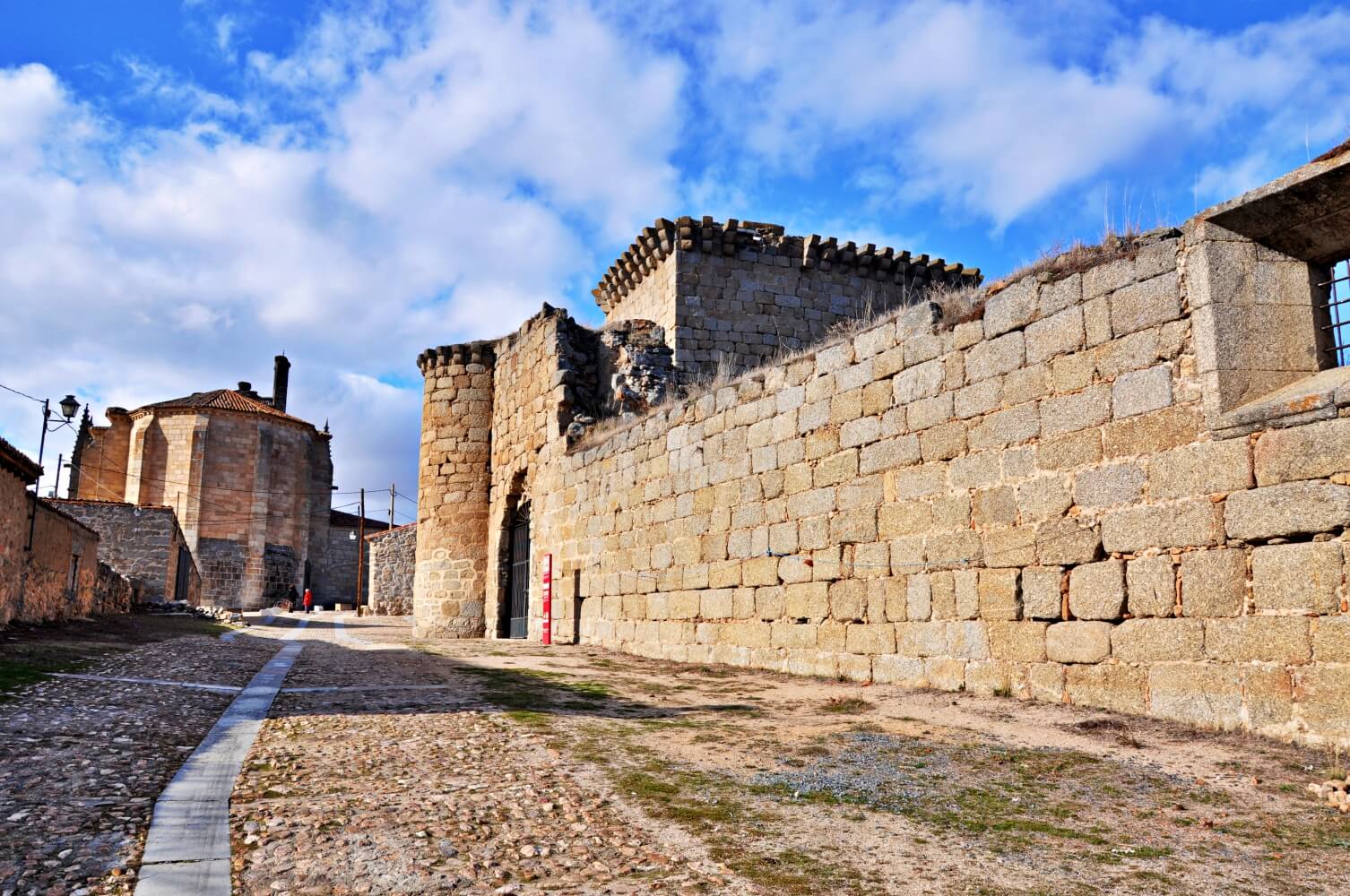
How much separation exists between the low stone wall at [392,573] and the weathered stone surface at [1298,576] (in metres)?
31.1

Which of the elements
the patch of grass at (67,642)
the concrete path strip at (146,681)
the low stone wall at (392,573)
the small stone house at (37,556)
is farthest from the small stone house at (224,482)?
the concrete path strip at (146,681)

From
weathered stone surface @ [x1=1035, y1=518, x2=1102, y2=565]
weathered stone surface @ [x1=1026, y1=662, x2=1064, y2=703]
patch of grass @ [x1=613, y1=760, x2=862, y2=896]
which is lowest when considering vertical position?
patch of grass @ [x1=613, y1=760, x2=862, y2=896]

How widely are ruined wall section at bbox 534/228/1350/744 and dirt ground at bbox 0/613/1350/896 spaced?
377 millimetres

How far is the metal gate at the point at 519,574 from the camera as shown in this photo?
16562 mm

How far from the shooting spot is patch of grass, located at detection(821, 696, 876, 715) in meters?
6.49

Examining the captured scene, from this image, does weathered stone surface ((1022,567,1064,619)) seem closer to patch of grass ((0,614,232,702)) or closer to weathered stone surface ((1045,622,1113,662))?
weathered stone surface ((1045,622,1113,662))

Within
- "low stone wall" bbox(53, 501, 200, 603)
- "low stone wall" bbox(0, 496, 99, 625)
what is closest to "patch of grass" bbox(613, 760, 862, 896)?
"low stone wall" bbox(0, 496, 99, 625)

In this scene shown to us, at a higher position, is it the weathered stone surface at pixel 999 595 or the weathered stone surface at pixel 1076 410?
the weathered stone surface at pixel 1076 410

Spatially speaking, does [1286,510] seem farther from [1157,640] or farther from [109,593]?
[109,593]

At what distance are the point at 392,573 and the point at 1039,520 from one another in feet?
99.5

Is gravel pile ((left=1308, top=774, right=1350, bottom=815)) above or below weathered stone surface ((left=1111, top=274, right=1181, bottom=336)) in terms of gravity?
below

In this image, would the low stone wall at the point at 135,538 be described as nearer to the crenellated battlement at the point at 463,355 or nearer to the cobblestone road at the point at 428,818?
the crenellated battlement at the point at 463,355

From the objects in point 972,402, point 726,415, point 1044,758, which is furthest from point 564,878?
point 726,415

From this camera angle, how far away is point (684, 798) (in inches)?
154
